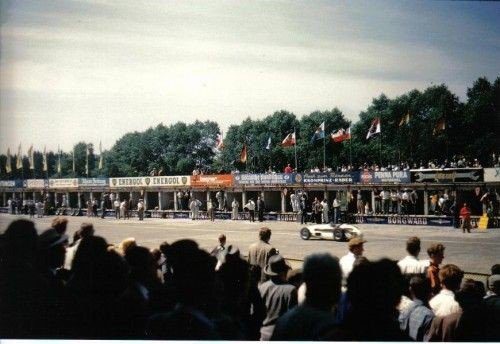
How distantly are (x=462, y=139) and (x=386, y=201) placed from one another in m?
5.04

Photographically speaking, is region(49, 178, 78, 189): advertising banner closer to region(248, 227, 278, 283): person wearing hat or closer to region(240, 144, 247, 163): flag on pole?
region(240, 144, 247, 163): flag on pole

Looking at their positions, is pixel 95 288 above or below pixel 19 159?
below

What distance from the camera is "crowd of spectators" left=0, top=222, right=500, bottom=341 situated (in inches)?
97.3

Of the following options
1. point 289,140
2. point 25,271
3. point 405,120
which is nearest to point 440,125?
point 405,120

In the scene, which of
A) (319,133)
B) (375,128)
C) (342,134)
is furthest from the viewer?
(319,133)

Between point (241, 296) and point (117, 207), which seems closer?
point (241, 296)

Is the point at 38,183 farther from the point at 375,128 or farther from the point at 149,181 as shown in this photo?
the point at 375,128

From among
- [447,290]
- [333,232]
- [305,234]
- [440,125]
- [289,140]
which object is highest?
[289,140]

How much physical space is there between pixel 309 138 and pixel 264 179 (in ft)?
13.2

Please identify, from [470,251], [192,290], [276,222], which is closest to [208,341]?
[192,290]

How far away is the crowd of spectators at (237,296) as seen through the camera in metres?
2.47

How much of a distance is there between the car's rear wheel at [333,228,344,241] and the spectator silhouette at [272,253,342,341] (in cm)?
1063

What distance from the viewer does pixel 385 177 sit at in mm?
17375

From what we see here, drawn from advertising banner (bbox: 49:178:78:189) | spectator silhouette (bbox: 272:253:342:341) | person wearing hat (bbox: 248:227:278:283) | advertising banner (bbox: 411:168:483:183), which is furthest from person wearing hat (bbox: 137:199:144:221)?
spectator silhouette (bbox: 272:253:342:341)
